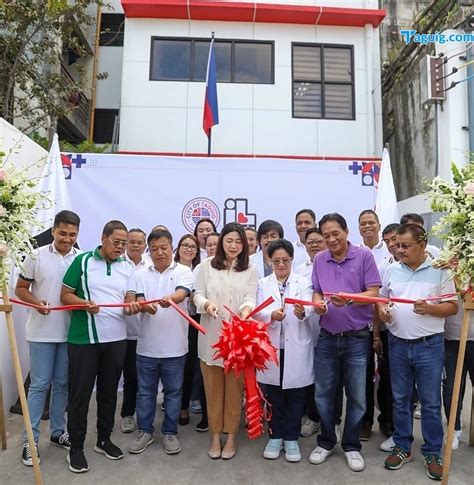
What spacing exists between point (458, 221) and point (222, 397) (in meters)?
2.05

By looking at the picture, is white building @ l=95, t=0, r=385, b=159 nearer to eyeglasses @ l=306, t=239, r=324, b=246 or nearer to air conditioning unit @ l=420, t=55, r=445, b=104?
air conditioning unit @ l=420, t=55, r=445, b=104

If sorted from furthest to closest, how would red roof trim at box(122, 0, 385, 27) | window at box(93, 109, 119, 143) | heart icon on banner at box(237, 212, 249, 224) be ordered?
1. window at box(93, 109, 119, 143)
2. red roof trim at box(122, 0, 385, 27)
3. heart icon on banner at box(237, 212, 249, 224)

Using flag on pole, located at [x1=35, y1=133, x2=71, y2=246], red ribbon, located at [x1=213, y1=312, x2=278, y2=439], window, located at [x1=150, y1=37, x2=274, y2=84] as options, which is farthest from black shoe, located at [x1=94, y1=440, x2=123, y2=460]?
window, located at [x1=150, y1=37, x2=274, y2=84]

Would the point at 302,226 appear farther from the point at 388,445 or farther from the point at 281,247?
the point at 388,445

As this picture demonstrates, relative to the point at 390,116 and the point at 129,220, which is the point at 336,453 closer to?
the point at 129,220

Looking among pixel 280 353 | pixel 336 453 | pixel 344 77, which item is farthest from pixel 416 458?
pixel 344 77

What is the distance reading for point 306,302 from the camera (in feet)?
10.2

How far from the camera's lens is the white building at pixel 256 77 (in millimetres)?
8398

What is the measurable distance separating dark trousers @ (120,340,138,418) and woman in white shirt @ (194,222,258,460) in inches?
32.7

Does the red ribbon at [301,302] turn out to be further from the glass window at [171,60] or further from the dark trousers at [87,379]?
the glass window at [171,60]

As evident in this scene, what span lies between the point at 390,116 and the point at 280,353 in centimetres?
807

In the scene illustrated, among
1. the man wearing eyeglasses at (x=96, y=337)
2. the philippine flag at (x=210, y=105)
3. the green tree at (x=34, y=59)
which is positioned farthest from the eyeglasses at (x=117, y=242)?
the green tree at (x=34, y=59)

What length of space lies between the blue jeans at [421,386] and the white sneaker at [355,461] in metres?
0.31

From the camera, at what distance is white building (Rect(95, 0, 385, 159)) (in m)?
8.40
